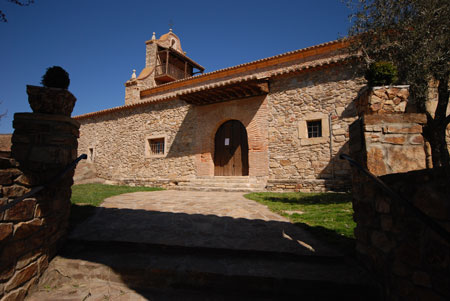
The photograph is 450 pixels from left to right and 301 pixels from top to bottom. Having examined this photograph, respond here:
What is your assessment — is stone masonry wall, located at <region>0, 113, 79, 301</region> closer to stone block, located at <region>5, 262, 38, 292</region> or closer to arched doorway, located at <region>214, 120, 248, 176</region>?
stone block, located at <region>5, 262, 38, 292</region>

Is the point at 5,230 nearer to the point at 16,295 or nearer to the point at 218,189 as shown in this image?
the point at 16,295

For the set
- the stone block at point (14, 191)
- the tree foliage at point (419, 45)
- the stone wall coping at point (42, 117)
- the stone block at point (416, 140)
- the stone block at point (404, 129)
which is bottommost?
the stone block at point (14, 191)

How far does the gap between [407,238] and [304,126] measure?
24.9 feet

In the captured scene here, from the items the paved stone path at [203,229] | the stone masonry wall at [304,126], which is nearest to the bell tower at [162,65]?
the stone masonry wall at [304,126]

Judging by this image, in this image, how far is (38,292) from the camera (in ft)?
8.53

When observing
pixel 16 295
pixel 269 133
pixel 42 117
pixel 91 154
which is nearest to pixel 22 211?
pixel 16 295

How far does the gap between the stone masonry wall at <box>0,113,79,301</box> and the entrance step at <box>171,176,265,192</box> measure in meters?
6.45

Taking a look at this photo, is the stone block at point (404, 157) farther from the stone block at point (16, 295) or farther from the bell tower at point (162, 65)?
the bell tower at point (162, 65)

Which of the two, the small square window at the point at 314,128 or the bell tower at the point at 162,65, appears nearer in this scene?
the small square window at the point at 314,128

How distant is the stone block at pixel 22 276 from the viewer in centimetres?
233

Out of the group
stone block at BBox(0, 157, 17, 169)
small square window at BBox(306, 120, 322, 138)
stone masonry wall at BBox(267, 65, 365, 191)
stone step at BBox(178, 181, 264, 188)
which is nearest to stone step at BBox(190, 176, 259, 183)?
stone step at BBox(178, 181, 264, 188)

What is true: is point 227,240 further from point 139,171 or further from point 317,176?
point 139,171

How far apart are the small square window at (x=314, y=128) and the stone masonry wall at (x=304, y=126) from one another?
0.77 ft

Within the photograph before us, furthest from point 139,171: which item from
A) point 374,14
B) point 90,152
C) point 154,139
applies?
point 374,14
